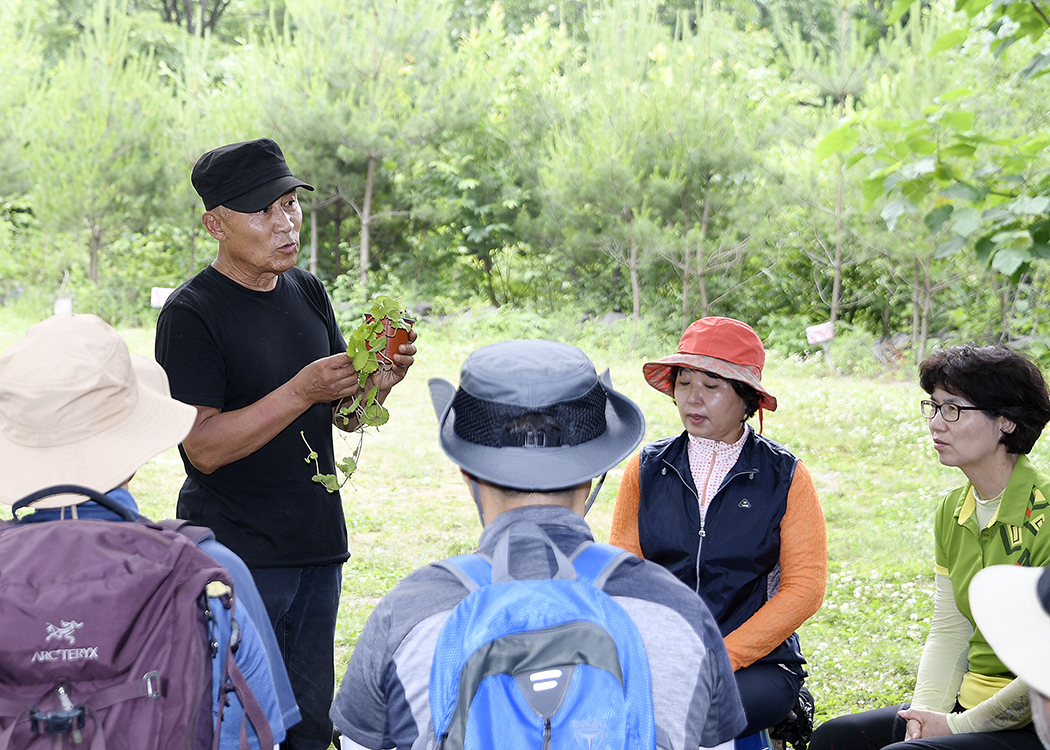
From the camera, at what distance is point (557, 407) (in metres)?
1.33

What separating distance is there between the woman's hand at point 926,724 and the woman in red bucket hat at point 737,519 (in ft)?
0.92

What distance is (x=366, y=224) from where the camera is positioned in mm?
13586

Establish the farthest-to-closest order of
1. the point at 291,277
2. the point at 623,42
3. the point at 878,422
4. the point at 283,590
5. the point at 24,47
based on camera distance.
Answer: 1. the point at 24,47
2. the point at 623,42
3. the point at 878,422
4. the point at 291,277
5. the point at 283,590

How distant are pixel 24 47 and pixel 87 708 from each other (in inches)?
697

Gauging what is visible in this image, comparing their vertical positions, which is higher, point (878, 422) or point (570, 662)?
point (570, 662)

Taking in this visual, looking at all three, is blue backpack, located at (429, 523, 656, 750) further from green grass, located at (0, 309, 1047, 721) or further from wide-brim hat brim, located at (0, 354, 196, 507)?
green grass, located at (0, 309, 1047, 721)

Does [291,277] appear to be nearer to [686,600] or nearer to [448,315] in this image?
[686,600]

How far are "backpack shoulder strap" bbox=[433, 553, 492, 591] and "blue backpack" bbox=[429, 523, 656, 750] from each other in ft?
0.12

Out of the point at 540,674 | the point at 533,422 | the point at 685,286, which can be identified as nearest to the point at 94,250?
the point at 685,286

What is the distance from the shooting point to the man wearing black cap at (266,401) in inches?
88.5

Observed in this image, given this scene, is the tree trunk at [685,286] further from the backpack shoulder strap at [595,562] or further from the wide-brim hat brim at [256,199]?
the backpack shoulder strap at [595,562]

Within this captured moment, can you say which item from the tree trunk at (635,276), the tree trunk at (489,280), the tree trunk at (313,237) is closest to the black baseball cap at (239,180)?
the tree trunk at (635,276)

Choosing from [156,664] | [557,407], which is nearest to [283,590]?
[156,664]

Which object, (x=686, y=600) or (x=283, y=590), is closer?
(x=686, y=600)
